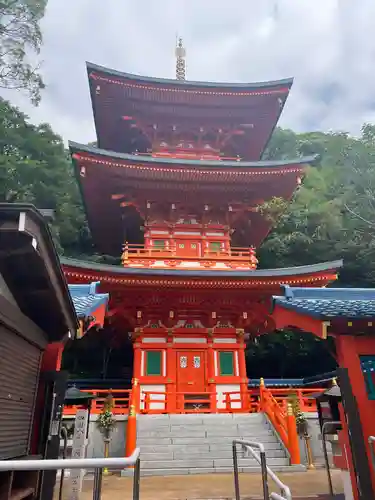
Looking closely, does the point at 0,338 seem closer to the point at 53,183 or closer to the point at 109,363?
the point at 109,363

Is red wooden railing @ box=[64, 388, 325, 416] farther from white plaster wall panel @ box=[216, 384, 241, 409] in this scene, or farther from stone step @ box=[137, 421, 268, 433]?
stone step @ box=[137, 421, 268, 433]

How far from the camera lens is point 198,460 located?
28.9ft

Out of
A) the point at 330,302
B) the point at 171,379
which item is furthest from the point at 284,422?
the point at 330,302

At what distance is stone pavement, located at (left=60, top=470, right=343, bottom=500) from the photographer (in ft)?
20.8

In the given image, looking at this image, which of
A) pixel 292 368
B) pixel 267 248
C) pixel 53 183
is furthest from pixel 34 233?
pixel 53 183

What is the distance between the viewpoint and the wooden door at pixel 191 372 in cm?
1241

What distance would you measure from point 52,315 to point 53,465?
246 cm

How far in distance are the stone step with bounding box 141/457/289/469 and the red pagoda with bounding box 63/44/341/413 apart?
2434mm

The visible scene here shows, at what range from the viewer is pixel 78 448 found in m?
6.35

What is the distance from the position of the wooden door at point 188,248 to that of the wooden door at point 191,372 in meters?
3.45

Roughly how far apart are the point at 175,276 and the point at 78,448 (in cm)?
604

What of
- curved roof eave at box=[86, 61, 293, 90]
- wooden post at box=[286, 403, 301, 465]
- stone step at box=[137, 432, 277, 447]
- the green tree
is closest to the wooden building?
stone step at box=[137, 432, 277, 447]

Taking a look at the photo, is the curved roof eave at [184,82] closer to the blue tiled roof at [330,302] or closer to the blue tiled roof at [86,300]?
the blue tiled roof at [86,300]

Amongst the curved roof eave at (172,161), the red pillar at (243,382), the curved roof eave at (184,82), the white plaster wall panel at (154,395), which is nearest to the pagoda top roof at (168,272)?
the red pillar at (243,382)
